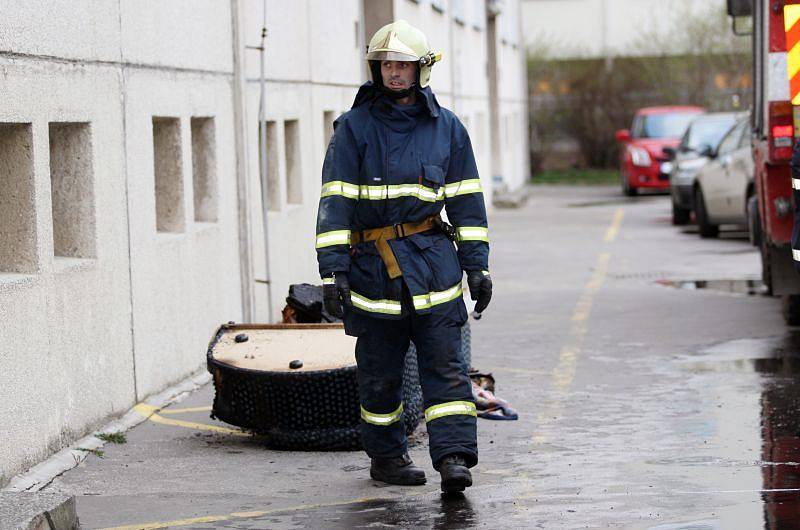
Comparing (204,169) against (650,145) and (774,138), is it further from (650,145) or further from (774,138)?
(650,145)

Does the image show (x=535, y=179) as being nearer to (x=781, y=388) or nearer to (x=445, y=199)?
(x=781, y=388)

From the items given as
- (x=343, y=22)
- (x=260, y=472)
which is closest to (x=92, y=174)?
(x=260, y=472)

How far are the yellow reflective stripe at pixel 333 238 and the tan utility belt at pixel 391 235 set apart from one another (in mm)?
142

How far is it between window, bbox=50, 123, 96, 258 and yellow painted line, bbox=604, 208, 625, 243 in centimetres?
1417

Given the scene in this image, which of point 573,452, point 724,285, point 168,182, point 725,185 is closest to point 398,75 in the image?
point 573,452

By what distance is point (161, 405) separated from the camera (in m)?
9.29

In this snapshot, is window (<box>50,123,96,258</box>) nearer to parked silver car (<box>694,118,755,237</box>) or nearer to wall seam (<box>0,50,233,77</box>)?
wall seam (<box>0,50,233,77</box>)

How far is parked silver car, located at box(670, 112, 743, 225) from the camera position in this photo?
24.1 m

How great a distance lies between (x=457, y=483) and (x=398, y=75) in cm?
172

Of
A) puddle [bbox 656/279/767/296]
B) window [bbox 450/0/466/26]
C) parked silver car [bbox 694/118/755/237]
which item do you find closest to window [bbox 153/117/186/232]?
puddle [bbox 656/279/767/296]

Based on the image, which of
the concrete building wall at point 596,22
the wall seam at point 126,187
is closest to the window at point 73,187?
the wall seam at point 126,187

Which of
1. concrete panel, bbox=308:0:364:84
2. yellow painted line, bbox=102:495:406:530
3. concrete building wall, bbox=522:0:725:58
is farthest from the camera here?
concrete building wall, bbox=522:0:725:58

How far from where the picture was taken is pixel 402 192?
6824 mm

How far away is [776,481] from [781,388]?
9.41 feet
